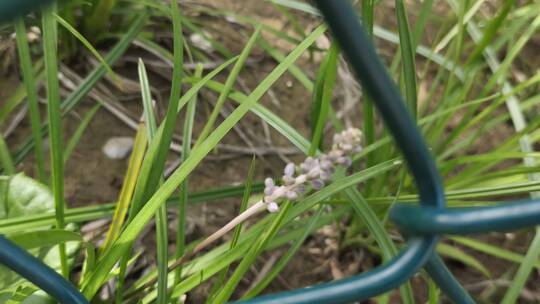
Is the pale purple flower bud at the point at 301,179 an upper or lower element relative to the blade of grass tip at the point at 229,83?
lower

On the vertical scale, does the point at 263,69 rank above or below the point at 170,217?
above

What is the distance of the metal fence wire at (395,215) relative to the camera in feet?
1.10

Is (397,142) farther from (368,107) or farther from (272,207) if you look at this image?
(368,107)

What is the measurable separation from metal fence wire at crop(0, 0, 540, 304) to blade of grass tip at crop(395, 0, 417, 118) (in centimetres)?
26

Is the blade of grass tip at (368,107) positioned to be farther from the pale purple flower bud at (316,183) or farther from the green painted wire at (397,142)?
the green painted wire at (397,142)

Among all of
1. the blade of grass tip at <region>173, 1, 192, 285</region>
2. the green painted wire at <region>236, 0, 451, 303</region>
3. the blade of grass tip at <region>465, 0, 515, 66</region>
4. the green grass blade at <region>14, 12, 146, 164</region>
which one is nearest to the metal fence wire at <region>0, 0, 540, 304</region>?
the green painted wire at <region>236, 0, 451, 303</region>

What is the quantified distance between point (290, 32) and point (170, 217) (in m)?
0.60

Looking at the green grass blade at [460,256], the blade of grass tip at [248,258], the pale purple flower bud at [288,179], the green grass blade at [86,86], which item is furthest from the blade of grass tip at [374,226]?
the green grass blade at [86,86]

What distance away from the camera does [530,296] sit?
1.23 metres

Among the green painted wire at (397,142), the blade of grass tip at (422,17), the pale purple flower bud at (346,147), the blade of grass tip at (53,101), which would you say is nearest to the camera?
the green painted wire at (397,142)

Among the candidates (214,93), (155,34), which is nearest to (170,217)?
(214,93)

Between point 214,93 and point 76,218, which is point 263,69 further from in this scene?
point 76,218

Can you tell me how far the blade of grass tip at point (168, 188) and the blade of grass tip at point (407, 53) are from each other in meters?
0.11

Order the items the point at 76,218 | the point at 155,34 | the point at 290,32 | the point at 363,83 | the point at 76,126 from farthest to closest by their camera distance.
A: the point at 290,32
the point at 155,34
the point at 76,126
the point at 76,218
the point at 363,83
